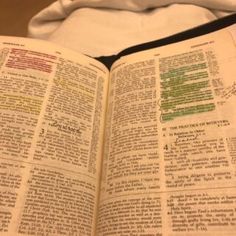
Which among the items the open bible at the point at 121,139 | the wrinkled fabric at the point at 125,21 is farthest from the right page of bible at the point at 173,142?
the wrinkled fabric at the point at 125,21

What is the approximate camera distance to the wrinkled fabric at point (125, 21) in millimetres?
642

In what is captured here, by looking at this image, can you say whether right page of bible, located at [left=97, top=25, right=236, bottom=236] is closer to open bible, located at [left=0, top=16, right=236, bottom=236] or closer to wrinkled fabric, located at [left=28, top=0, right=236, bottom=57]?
open bible, located at [left=0, top=16, right=236, bottom=236]

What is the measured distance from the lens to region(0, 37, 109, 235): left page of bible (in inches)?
14.6

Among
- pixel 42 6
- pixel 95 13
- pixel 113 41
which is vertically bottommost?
pixel 113 41

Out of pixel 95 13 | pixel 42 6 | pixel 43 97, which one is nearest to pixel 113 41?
pixel 95 13

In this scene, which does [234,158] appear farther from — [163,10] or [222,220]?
[163,10]

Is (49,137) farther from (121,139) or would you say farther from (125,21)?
(125,21)

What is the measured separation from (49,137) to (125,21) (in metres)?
0.36

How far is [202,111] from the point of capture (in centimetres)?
42

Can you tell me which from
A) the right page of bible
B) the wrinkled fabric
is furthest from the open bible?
the wrinkled fabric

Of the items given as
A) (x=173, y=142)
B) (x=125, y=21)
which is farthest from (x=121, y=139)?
(x=125, y=21)

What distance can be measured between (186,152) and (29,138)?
0.19 m

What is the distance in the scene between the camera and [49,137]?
43cm

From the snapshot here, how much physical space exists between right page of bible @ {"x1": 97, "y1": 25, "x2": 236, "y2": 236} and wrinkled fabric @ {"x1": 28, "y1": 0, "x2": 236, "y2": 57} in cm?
13
